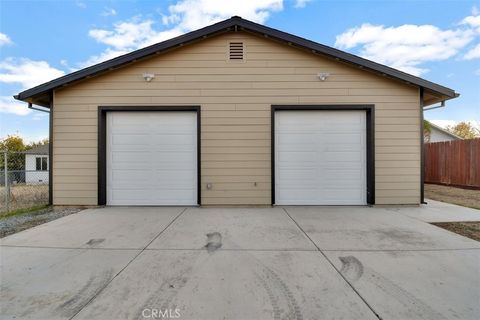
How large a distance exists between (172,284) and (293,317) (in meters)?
1.24

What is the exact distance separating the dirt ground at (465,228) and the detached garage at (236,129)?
5.34 feet

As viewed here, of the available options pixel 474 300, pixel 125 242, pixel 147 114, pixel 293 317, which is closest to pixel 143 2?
pixel 147 114

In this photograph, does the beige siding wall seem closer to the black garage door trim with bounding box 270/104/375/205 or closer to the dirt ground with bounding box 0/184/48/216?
the black garage door trim with bounding box 270/104/375/205

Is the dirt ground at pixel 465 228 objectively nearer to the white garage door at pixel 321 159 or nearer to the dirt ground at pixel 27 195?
the white garage door at pixel 321 159

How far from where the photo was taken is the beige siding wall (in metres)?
6.57

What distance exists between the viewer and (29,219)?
17.7 ft

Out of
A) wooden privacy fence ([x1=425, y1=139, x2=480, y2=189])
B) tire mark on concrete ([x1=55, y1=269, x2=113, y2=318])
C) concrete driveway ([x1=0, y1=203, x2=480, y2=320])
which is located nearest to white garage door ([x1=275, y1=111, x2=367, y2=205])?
concrete driveway ([x1=0, y1=203, x2=480, y2=320])

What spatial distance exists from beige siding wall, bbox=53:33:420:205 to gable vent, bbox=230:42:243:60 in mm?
160

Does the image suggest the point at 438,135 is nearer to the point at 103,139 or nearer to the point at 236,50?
the point at 236,50

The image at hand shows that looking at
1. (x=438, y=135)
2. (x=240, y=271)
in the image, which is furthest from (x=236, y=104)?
(x=438, y=135)

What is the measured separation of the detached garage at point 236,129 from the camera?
6.58m

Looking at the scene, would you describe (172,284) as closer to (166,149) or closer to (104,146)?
(166,149)

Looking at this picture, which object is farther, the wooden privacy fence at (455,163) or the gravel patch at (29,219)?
the wooden privacy fence at (455,163)

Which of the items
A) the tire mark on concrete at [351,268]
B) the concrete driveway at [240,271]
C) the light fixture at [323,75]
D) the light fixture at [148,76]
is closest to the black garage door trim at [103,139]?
the light fixture at [148,76]
